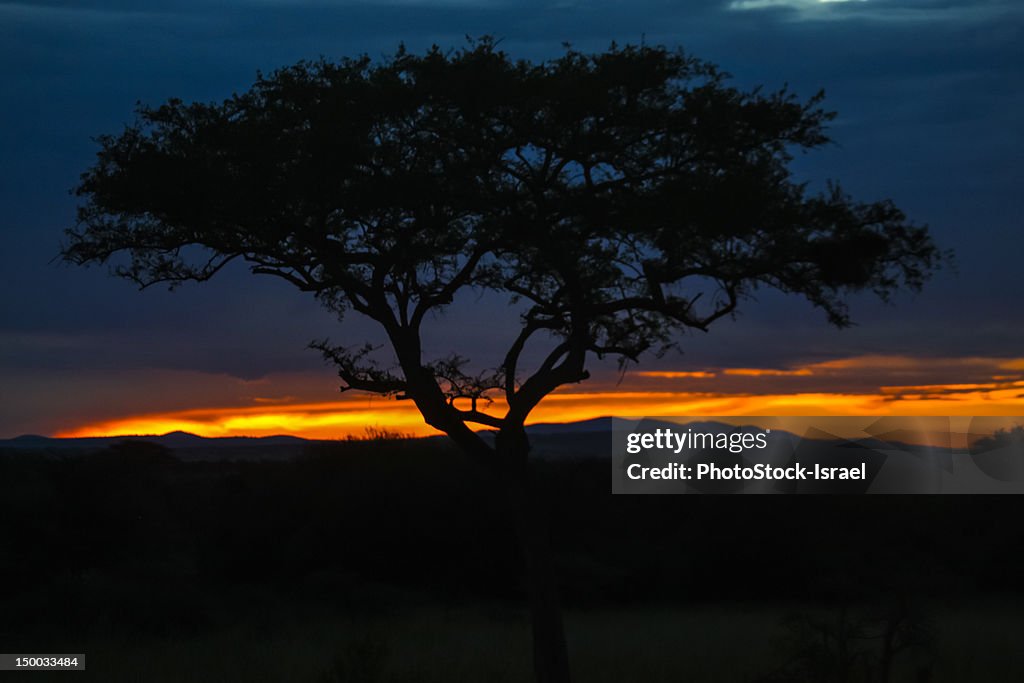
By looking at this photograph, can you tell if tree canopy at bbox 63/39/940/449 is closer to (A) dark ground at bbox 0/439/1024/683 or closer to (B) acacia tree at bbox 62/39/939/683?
(B) acacia tree at bbox 62/39/939/683

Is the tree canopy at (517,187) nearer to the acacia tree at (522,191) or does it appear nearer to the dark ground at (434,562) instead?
the acacia tree at (522,191)

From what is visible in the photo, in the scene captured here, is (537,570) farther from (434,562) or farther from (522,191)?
(434,562)

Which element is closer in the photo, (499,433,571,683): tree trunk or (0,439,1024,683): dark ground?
(499,433,571,683): tree trunk

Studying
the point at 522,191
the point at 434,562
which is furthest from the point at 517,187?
the point at 434,562

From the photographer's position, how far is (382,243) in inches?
574

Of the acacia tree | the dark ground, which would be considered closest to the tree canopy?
the acacia tree

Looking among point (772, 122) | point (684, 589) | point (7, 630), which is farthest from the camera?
point (684, 589)

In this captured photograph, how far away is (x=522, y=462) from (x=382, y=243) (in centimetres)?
344

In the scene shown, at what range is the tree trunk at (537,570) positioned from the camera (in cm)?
1316

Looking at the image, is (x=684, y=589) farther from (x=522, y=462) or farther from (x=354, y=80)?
(x=354, y=80)

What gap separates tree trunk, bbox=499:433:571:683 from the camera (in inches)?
518

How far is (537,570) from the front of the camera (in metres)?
13.4

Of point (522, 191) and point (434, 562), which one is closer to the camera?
point (522, 191)

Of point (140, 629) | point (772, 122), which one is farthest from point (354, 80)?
point (140, 629)
